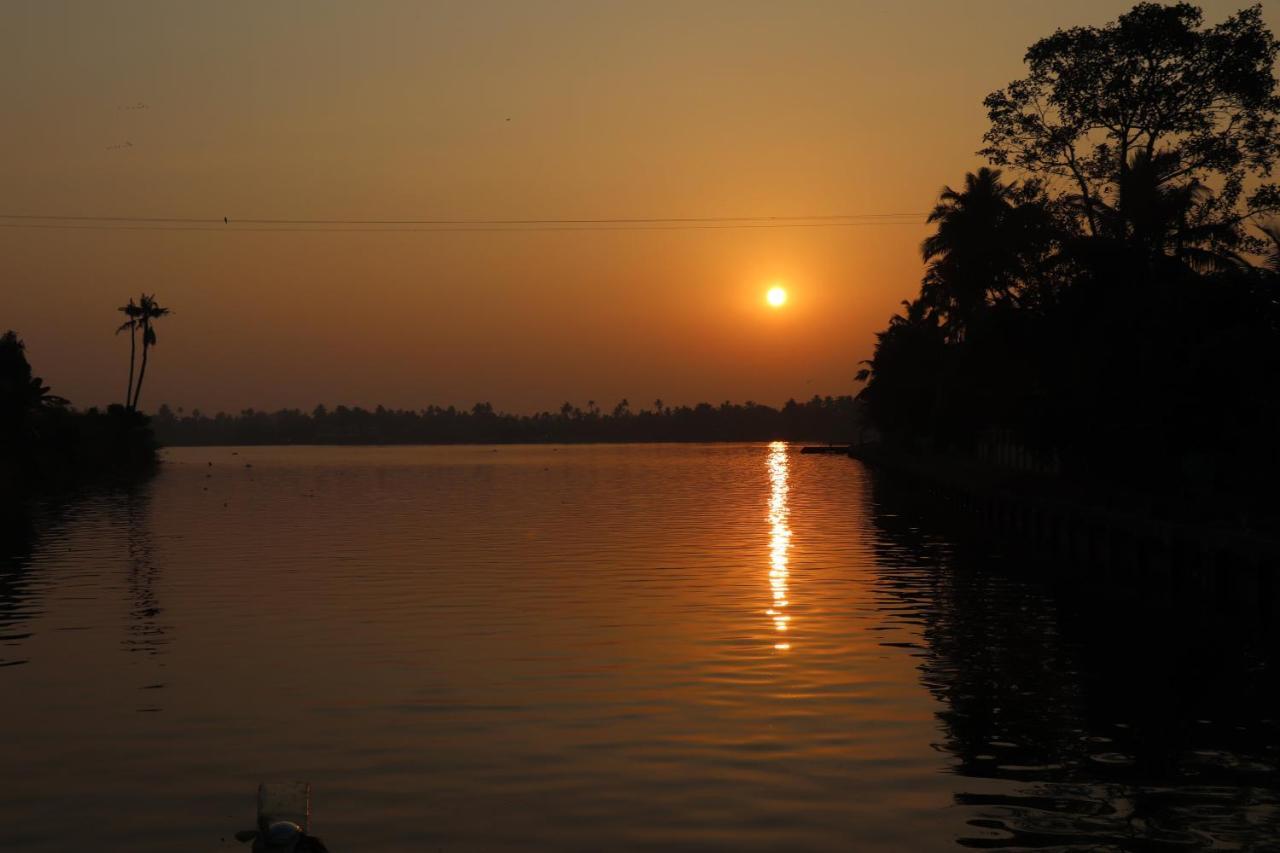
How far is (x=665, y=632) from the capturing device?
2734cm

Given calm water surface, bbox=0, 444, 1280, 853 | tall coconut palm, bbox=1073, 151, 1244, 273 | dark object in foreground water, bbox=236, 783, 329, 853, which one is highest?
tall coconut palm, bbox=1073, 151, 1244, 273

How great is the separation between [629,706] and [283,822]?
30.8 feet

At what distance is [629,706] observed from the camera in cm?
1981

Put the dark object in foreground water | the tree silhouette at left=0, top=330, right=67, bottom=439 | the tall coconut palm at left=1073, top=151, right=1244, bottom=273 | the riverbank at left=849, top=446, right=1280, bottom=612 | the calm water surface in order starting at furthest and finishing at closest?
the tree silhouette at left=0, top=330, right=67, bottom=439 < the tall coconut palm at left=1073, top=151, right=1244, bottom=273 < the riverbank at left=849, top=446, right=1280, bottom=612 < the calm water surface < the dark object in foreground water

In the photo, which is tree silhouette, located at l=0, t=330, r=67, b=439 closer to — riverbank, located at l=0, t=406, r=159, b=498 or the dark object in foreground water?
riverbank, located at l=0, t=406, r=159, b=498

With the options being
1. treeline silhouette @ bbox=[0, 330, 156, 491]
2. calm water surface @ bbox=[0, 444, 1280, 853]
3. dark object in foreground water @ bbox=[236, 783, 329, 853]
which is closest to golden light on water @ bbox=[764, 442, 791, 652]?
calm water surface @ bbox=[0, 444, 1280, 853]

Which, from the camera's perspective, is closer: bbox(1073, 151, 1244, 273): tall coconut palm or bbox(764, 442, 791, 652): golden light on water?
bbox(764, 442, 791, 652): golden light on water

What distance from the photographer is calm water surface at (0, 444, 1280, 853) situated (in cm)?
1381

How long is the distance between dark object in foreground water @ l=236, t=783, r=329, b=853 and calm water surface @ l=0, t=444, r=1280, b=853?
59.3 inches

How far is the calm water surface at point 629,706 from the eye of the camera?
544 inches

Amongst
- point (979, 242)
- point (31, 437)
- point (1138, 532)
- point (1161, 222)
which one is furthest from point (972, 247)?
point (31, 437)

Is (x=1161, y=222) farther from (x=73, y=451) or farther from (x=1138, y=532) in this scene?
(x=73, y=451)

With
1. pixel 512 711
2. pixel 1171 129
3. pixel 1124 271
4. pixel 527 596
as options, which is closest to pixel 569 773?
pixel 512 711

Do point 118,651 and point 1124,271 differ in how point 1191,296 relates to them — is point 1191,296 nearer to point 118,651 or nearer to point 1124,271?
point 1124,271
